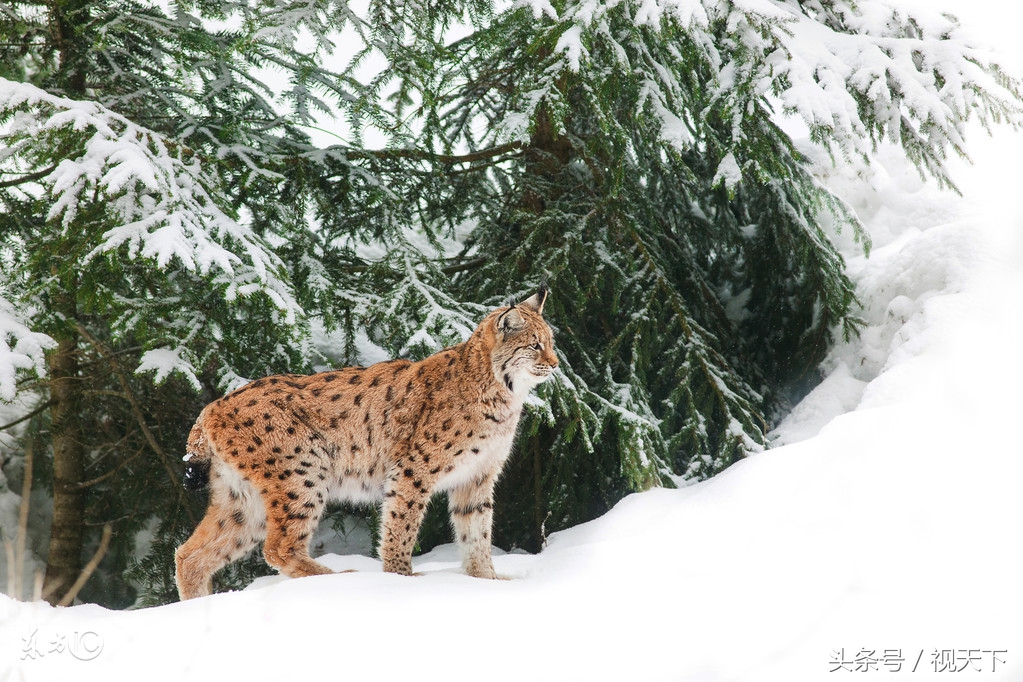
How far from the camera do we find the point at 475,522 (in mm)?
5008

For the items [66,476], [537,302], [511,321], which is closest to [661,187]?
[537,302]

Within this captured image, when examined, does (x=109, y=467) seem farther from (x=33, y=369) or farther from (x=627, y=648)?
(x=627, y=648)

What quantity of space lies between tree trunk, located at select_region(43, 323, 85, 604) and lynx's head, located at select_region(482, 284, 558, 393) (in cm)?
396

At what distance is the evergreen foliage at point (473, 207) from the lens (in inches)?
199

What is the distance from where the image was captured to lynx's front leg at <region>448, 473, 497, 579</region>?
489 centimetres

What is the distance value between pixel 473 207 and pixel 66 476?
13.9 feet

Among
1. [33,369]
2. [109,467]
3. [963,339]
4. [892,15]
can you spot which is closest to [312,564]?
[33,369]

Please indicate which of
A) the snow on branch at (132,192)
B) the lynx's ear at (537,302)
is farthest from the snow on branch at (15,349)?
the lynx's ear at (537,302)

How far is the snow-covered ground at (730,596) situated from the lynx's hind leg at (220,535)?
0.71m

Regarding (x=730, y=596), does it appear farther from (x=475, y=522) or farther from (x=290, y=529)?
(x=290, y=529)

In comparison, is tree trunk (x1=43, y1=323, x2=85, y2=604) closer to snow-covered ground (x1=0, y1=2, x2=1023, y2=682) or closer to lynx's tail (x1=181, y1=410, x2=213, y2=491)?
lynx's tail (x1=181, y1=410, x2=213, y2=491)

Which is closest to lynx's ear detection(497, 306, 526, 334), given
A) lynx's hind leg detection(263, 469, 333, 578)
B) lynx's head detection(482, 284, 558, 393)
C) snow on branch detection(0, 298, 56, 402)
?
lynx's head detection(482, 284, 558, 393)

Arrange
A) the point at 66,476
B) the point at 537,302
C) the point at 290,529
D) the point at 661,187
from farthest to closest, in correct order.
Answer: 1. the point at 661,187
2. the point at 66,476
3. the point at 537,302
4. the point at 290,529

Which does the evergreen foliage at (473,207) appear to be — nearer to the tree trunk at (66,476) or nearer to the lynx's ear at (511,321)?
the tree trunk at (66,476)
